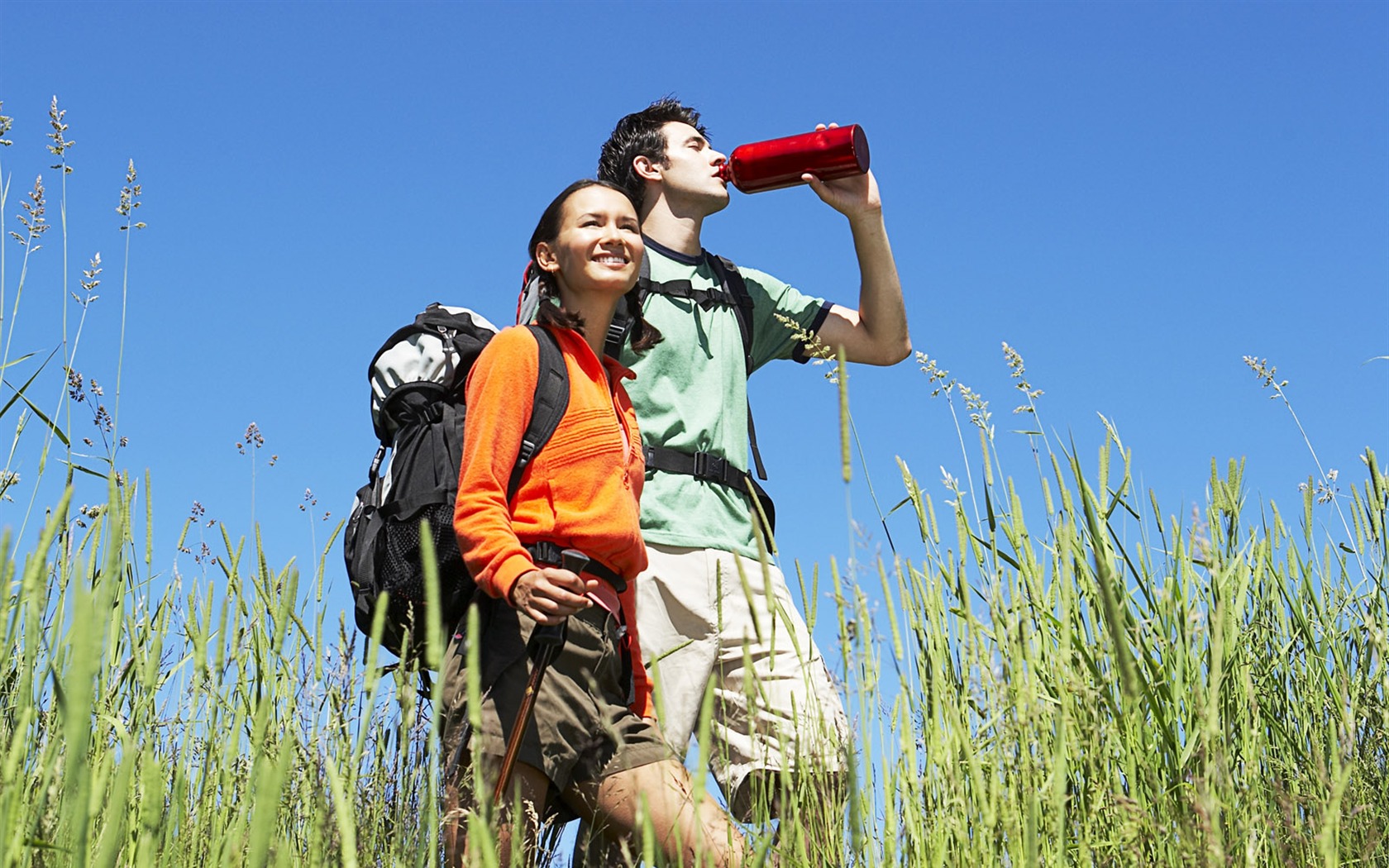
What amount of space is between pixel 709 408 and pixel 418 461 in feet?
2.96

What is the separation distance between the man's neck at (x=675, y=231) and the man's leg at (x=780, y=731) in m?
0.99

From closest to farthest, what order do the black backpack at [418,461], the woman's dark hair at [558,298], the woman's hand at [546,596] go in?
1. the woman's hand at [546,596]
2. the black backpack at [418,461]
3. the woman's dark hair at [558,298]

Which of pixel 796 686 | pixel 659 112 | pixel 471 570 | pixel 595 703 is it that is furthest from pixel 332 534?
pixel 659 112

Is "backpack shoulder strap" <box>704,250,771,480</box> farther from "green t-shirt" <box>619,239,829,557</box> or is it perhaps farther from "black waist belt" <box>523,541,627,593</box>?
"black waist belt" <box>523,541,627,593</box>

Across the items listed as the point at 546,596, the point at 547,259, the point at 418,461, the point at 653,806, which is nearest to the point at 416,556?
the point at 418,461

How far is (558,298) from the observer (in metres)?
2.76

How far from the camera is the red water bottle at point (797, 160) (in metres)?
3.35

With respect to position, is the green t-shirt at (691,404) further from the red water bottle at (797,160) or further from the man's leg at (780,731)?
the red water bottle at (797,160)

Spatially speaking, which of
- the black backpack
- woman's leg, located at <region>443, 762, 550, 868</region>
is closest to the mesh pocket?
the black backpack

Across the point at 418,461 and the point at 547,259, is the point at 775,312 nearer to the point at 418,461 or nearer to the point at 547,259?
the point at 547,259

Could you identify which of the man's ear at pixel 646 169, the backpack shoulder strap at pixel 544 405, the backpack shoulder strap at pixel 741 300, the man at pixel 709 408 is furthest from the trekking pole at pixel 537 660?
the man's ear at pixel 646 169

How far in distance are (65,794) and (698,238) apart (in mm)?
2503

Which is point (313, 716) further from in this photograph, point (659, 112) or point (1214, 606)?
point (659, 112)

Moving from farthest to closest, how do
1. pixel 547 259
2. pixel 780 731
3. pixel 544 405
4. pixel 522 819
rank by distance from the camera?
pixel 547 259 < pixel 544 405 < pixel 522 819 < pixel 780 731
